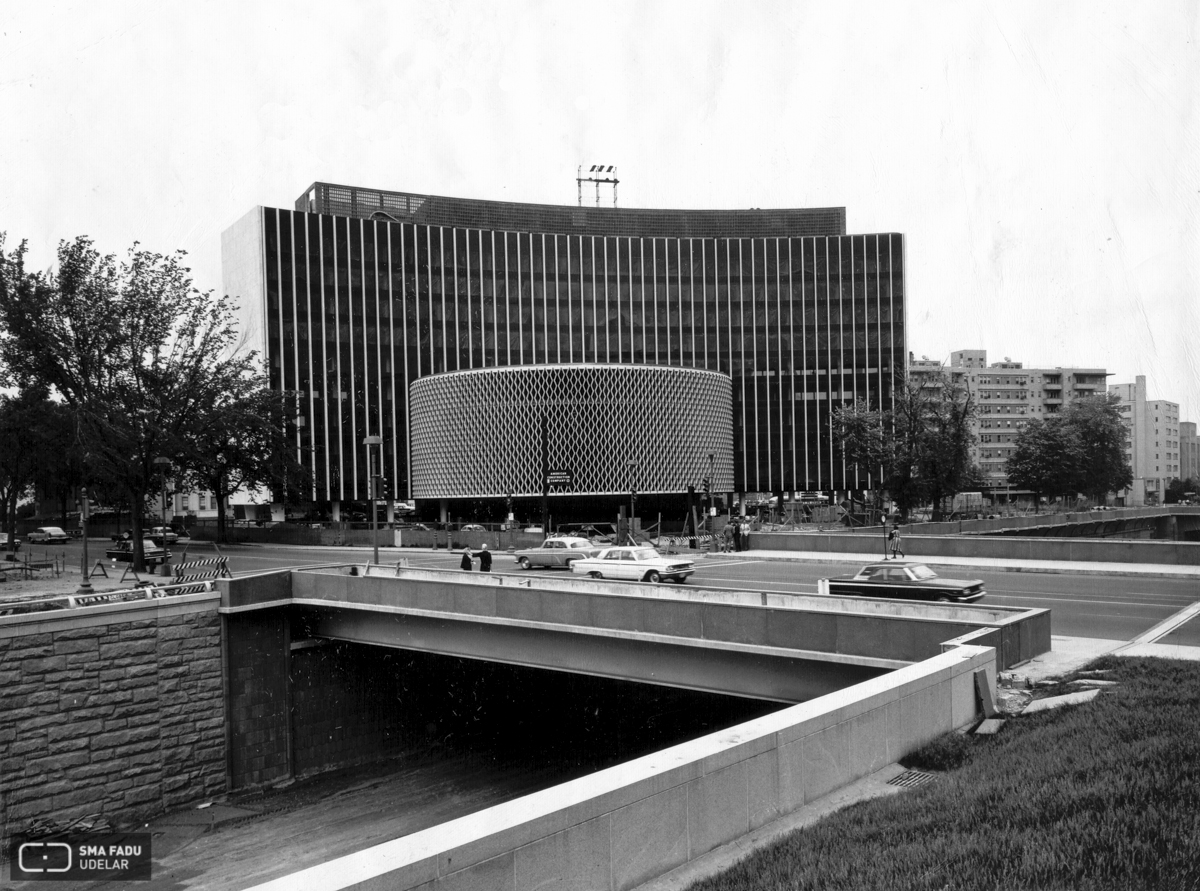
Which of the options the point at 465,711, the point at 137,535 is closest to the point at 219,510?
the point at 137,535

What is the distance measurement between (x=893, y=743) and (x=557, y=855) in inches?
172

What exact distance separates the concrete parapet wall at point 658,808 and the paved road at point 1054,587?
1121 centimetres

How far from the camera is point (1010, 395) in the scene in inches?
5817

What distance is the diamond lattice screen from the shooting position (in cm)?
6888

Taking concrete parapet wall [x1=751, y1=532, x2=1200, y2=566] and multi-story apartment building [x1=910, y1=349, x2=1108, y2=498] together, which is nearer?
concrete parapet wall [x1=751, y1=532, x2=1200, y2=566]

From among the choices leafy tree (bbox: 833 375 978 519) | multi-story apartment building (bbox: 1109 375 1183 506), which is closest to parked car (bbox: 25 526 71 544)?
leafy tree (bbox: 833 375 978 519)

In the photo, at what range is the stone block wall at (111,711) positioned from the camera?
20.2 m

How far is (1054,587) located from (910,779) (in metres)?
21.4

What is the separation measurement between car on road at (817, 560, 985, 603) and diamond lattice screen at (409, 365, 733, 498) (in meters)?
44.6

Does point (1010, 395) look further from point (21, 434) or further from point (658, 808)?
point (658, 808)

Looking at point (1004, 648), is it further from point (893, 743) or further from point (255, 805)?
point (255, 805)

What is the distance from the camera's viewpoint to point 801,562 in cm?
3938

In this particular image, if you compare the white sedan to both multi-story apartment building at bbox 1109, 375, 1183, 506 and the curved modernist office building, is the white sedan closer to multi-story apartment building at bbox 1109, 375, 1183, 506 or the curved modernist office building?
the curved modernist office building

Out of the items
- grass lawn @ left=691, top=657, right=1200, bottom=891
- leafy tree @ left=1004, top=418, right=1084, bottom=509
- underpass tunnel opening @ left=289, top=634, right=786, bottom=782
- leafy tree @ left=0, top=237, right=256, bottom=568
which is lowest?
underpass tunnel opening @ left=289, top=634, right=786, bottom=782
